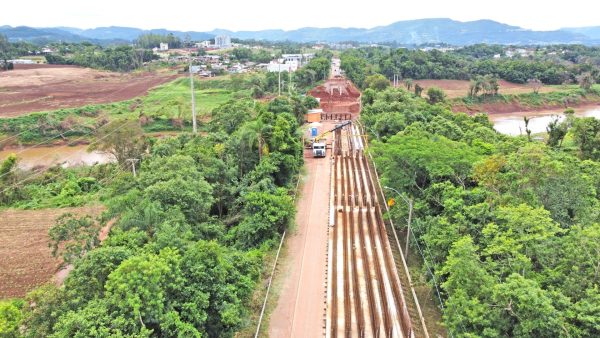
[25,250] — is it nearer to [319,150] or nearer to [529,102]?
[319,150]

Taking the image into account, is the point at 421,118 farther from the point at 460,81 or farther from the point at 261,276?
the point at 460,81

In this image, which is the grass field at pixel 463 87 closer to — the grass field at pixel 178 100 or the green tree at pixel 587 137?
the grass field at pixel 178 100

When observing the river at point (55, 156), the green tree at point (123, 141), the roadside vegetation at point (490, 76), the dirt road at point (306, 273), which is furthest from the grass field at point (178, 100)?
the dirt road at point (306, 273)

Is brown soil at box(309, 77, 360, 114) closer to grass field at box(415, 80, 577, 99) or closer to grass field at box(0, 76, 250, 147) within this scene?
grass field at box(0, 76, 250, 147)

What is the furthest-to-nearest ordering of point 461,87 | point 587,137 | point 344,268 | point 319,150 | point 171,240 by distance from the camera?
point 461,87 < point 319,150 < point 587,137 < point 344,268 < point 171,240

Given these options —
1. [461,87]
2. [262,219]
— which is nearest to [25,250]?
[262,219]

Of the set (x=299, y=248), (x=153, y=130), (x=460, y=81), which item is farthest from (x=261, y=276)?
(x=460, y=81)

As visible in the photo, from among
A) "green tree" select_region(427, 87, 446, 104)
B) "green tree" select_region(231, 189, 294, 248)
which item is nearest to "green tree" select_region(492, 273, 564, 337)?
A: "green tree" select_region(231, 189, 294, 248)

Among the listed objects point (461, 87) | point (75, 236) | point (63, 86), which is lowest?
point (75, 236)
